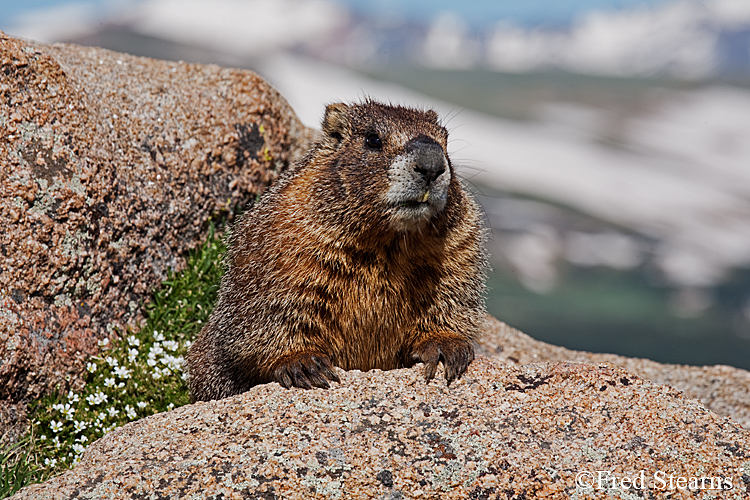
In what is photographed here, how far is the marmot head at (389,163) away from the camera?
15.2 ft

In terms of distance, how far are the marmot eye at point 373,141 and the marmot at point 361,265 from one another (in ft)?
0.03

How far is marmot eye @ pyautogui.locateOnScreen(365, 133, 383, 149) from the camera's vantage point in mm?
5117

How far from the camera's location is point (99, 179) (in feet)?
Result: 21.4

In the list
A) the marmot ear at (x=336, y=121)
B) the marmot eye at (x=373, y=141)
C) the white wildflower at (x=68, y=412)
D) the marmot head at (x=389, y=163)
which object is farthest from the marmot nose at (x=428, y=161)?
the white wildflower at (x=68, y=412)

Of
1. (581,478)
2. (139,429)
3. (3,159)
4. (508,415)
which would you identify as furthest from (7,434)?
(581,478)

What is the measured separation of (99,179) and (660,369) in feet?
20.1

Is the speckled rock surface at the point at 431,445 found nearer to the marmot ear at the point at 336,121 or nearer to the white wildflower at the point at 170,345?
the marmot ear at the point at 336,121

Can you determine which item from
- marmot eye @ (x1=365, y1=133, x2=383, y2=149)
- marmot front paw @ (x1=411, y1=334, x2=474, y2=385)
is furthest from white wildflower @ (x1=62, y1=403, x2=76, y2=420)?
marmot eye @ (x1=365, y1=133, x2=383, y2=149)

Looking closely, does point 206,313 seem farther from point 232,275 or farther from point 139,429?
point 139,429

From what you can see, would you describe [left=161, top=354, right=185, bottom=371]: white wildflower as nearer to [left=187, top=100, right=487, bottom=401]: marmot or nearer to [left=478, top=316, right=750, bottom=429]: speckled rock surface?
[left=187, top=100, right=487, bottom=401]: marmot

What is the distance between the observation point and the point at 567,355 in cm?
834

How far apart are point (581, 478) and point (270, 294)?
2388 mm

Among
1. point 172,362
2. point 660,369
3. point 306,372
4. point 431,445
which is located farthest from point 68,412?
point 660,369

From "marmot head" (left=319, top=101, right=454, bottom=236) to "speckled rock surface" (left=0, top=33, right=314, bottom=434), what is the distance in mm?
2229
